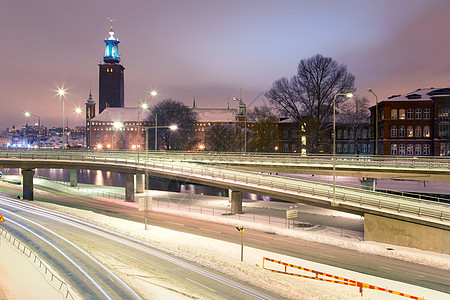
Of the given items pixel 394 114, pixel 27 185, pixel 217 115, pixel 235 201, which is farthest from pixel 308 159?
pixel 217 115

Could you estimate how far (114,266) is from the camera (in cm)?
1744

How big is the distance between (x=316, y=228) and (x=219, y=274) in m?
15.7

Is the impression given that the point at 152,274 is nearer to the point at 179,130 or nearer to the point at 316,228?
the point at 316,228

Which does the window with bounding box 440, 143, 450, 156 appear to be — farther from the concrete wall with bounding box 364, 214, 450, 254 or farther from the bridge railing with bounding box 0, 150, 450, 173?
the concrete wall with bounding box 364, 214, 450, 254

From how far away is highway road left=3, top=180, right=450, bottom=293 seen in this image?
58.5ft

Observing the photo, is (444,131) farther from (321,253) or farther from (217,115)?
(217,115)

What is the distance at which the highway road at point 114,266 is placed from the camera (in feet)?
46.9

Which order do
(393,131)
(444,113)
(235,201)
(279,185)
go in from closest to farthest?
(279,185), (235,201), (444,113), (393,131)

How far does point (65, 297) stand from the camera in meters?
13.0

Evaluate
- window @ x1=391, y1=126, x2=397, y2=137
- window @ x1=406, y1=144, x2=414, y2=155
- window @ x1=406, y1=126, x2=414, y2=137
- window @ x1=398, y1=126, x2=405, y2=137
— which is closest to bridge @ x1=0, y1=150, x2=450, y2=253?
window @ x1=391, y1=126, x2=397, y2=137

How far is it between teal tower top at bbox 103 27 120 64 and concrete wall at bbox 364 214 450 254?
14349 cm

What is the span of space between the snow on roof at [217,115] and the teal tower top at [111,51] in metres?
42.1

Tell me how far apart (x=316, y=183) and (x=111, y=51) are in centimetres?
14135

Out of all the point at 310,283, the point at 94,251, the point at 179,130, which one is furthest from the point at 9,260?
the point at 179,130
